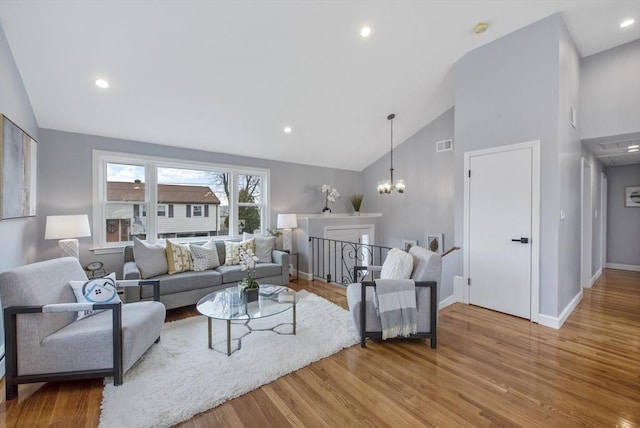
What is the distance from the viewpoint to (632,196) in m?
5.63

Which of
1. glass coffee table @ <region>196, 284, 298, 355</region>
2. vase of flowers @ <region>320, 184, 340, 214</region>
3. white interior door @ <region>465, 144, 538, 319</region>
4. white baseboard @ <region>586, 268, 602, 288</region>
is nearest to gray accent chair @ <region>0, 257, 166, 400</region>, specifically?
glass coffee table @ <region>196, 284, 298, 355</region>

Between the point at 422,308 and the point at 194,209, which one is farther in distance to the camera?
the point at 194,209

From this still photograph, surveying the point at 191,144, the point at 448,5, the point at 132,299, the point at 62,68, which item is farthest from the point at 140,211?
the point at 448,5

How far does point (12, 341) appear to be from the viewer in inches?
74.8

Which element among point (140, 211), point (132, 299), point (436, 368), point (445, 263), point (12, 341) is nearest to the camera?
point (12, 341)

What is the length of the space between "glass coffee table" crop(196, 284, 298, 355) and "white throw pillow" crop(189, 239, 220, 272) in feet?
3.47

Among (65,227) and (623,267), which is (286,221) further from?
(623,267)

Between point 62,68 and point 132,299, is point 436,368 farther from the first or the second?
point 62,68

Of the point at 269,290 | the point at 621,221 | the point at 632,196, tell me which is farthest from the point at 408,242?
the point at 632,196

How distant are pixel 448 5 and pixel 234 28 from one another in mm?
2284

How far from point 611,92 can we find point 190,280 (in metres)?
6.12

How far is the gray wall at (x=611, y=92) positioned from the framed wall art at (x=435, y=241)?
276 centimetres

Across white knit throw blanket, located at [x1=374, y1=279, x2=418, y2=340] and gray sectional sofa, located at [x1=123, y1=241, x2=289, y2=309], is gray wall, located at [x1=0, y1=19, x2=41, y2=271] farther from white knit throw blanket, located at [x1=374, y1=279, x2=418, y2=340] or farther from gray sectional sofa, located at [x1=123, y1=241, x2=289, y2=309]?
white knit throw blanket, located at [x1=374, y1=279, x2=418, y2=340]

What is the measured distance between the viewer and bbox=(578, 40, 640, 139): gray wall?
350 cm
